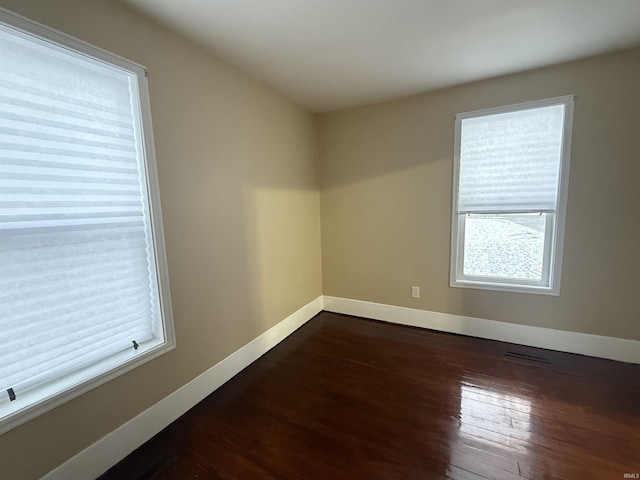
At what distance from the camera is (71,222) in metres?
1.36

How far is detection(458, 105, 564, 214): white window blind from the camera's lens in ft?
7.75

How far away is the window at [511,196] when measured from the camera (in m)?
2.36

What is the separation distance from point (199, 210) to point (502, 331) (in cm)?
290

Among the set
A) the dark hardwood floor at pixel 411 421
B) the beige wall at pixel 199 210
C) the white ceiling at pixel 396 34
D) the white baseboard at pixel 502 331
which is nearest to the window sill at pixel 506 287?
the white baseboard at pixel 502 331

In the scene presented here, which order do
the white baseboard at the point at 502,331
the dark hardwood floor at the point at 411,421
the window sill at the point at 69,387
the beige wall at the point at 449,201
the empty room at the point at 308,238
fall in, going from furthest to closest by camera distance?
1. the white baseboard at the point at 502,331
2. the beige wall at the point at 449,201
3. the dark hardwood floor at the point at 411,421
4. the empty room at the point at 308,238
5. the window sill at the point at 69,387

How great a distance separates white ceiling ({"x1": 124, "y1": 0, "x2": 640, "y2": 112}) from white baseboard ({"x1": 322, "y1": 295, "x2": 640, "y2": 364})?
2265 millimetres

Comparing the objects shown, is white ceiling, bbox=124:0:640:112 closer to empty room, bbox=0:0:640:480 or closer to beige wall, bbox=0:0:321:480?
empty room, bbox=0:0:640:480

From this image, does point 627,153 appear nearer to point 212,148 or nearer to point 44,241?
point 212,148

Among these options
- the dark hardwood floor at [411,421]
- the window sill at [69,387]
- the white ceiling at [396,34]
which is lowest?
the dark hardwood floor at [411,421]

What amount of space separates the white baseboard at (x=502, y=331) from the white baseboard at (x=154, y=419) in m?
1.22

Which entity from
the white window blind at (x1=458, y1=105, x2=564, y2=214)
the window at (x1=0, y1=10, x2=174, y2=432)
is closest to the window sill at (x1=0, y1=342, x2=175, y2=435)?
the window at (x1=0, y1=10, x2=174, y2=432)

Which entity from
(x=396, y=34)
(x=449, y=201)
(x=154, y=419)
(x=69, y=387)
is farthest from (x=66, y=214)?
(x=449, y=201)

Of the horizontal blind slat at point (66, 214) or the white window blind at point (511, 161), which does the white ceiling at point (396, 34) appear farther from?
the horizontal blind slat at point (66, 214)

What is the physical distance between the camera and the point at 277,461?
1.49 m
